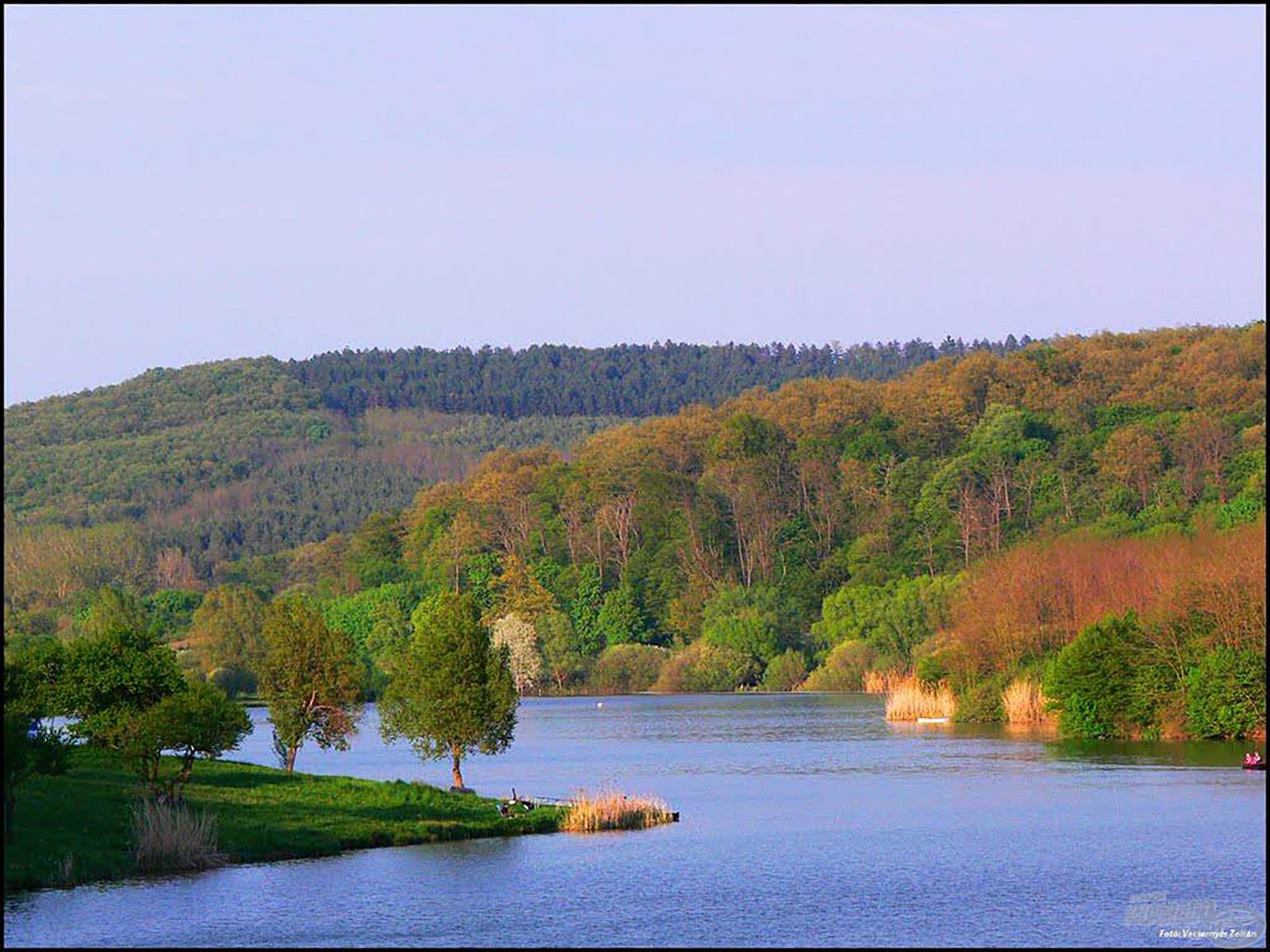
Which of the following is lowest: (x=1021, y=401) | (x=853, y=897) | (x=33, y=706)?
(x=853, y=897)

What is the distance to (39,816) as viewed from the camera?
38.7 m

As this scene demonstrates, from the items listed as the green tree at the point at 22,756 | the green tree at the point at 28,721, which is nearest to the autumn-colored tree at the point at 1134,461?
the green tree at the point at 28,721

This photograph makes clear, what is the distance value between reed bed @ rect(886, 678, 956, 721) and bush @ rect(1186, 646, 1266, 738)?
17590 millimetres

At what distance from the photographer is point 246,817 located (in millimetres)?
42969

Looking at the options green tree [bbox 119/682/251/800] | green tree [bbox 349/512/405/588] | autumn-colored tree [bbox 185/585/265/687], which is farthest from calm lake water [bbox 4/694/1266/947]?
green tree [bbox 349/512/405/588]

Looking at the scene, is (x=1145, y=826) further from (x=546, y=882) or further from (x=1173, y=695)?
(x=1173, y=695)

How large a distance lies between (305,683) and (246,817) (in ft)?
40.6

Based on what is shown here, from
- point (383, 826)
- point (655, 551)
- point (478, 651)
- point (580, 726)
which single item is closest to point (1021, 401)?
point (655, 551)

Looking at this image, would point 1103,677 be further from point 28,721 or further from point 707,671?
point 707,671

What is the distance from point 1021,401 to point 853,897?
118374mm

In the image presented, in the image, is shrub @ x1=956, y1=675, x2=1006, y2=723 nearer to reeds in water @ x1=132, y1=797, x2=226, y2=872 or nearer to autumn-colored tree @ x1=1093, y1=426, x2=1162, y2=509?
reeds in water @ x1=132, y1=797, x2=226, y2=872

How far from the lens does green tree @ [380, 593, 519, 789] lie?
2058 inches

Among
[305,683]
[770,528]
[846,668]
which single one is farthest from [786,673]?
[305,683]

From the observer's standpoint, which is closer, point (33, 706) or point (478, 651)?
point (33, 706)
